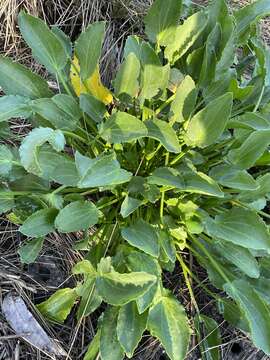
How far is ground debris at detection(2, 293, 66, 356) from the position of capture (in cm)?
137

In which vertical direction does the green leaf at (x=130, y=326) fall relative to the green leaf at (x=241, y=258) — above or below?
below

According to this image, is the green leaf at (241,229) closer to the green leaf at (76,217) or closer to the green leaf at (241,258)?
the green leaf at (241,258)

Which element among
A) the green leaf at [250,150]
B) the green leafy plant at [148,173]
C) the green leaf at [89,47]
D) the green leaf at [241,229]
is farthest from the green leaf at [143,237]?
the green leaf at [89,47]

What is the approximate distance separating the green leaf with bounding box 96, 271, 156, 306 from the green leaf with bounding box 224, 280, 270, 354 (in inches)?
7.5

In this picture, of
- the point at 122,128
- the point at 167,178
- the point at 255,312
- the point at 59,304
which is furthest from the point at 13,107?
the point at 255,312

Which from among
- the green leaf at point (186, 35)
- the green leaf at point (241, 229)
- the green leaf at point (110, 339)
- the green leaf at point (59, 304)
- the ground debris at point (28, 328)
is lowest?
the ground debris at point (28, 328)

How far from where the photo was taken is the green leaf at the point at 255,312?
119 cm

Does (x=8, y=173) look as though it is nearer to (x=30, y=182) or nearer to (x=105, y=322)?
(x=30, y=182)

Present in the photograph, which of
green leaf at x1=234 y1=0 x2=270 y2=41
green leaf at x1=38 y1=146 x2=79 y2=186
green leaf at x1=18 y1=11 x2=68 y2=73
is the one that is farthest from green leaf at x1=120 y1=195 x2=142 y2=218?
green leaf at x1=234 y1=0 x2=270 y2=41

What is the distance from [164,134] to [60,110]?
0.73 ft

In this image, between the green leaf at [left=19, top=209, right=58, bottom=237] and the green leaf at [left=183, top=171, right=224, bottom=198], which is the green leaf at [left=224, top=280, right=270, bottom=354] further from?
the green leaf at [left=19, top=209, right=58, bottom=237]

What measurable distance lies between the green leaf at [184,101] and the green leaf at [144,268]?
290 millimetres

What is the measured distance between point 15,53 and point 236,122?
70 cm

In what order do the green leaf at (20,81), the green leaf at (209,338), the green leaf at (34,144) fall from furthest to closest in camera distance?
the green leaf at (209,338), the green leaf at (20,81), the green leaf at (34,144)
